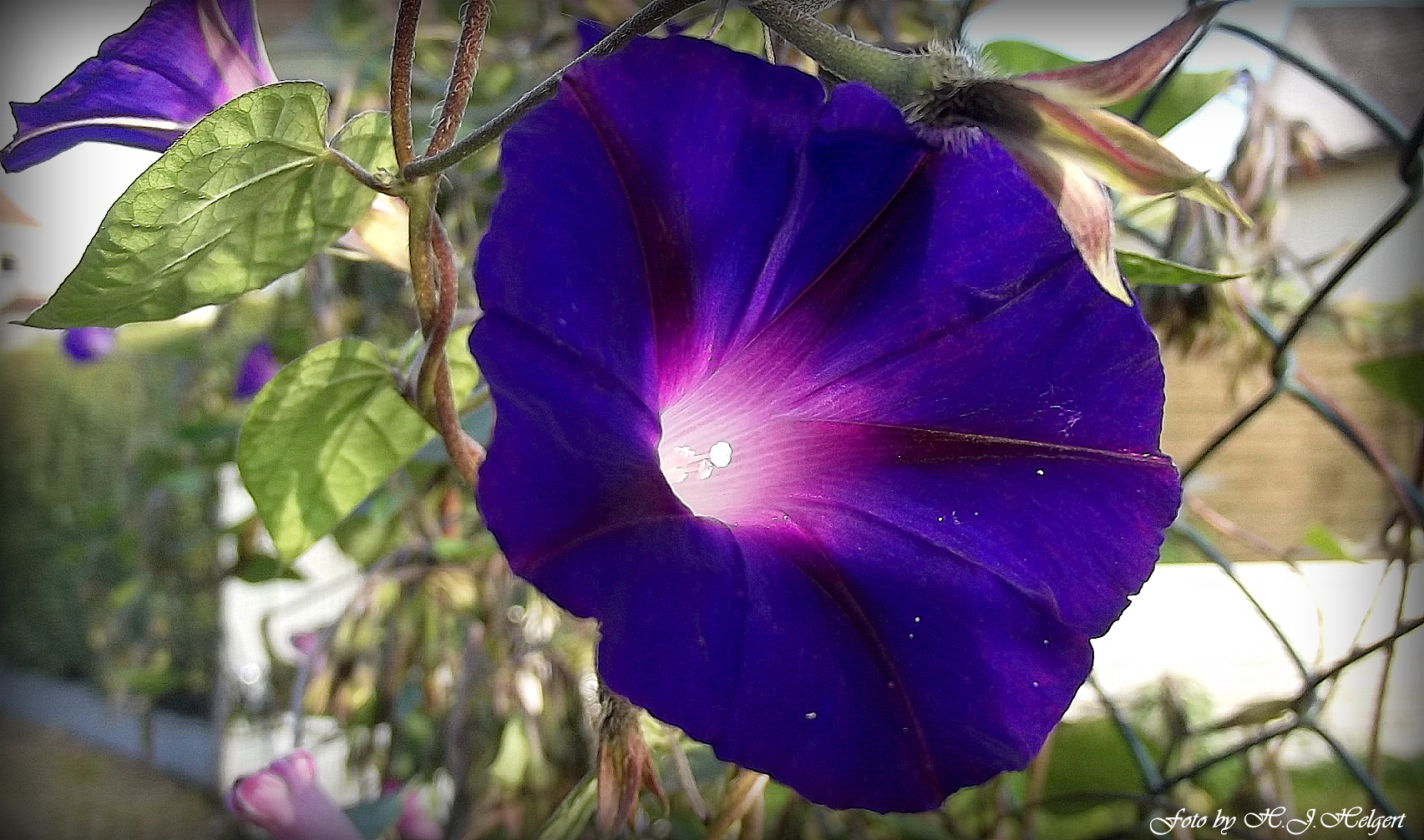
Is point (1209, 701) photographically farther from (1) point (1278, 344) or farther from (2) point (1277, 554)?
(1) point (1278, 344)

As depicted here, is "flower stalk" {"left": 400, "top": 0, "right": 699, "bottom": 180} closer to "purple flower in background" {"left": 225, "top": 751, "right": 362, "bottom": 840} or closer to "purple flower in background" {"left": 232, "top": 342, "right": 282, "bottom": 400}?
"purple flower in background" {"left": 225, "top": 751, "right": 362, "bottom": 840}

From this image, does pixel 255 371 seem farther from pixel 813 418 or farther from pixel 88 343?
pixel 813 418

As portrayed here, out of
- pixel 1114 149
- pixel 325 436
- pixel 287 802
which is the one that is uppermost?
pixel 1114 149

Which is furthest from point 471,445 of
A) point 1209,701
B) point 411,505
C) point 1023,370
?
point 1209,701

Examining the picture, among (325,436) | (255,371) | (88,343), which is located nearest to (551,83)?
(325,436)

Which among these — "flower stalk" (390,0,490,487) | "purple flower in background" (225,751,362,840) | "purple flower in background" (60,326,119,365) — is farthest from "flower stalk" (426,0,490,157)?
"purple flower in background" (60,326,119,365)

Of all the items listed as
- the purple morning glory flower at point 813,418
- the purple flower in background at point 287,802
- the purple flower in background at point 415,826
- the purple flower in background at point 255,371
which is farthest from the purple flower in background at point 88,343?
the purple morning glory flower at point 813,418
